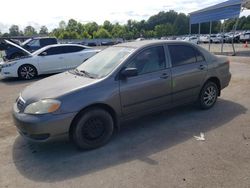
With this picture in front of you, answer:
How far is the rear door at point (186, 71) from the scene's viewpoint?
5094 mm

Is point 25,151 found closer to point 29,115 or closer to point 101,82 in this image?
point 29,115

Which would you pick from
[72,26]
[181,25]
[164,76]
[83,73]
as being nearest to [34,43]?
[83,73]

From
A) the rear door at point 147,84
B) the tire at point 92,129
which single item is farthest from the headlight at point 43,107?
the rear door at point 147,84

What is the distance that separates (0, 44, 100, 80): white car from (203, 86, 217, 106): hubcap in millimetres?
7261

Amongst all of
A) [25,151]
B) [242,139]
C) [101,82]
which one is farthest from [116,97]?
[242,139]

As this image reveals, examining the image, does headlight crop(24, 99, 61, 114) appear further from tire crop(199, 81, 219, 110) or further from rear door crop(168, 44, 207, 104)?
tire crop(199, 81, 219, 110)

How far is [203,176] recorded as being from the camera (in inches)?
130

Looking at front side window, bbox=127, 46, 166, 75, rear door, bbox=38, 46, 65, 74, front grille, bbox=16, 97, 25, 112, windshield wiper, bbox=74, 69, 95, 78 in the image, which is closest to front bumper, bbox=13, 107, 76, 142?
front grille, bbox=16, 97, 25, 112

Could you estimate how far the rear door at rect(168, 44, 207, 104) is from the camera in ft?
16.7

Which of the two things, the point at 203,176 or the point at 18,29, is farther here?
the point at 18,29

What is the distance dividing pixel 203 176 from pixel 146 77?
2.00m

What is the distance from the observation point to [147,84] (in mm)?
4625

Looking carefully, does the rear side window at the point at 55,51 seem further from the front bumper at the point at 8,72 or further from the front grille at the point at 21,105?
the front grille at the point at 21,105

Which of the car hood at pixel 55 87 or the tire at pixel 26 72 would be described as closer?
the car hood at pixel 55 87
